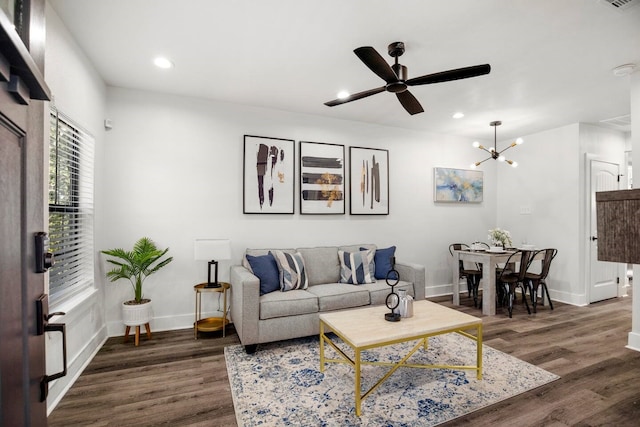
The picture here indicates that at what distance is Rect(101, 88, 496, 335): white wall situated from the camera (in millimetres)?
3467

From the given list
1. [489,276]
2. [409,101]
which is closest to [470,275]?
[489,276]

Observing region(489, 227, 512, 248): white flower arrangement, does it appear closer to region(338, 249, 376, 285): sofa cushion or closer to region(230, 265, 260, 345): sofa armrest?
region(338, 249, 376, 285): sofa cushion

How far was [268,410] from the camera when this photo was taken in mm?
2133

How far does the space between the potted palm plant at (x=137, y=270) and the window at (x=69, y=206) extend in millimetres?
254

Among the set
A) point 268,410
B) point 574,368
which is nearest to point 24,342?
point 268,410

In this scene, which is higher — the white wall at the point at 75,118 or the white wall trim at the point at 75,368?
the white wall at the point at 75,118

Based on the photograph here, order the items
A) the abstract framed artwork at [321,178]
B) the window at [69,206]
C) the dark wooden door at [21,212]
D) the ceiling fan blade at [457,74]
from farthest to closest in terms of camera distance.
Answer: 1. the abstract framed artwork at [321,178]
2. the window at [69,206]
3. the ceiling fan blade at [457,74]
4. the dark wooden door at [21,212]

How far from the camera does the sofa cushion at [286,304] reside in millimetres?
3055

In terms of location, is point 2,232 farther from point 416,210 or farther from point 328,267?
point 416,210

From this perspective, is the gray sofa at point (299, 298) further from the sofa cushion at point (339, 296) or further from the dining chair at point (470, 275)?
the dining chair at point (470, 275)

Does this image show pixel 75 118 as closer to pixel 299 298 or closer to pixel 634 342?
pixel 299 298

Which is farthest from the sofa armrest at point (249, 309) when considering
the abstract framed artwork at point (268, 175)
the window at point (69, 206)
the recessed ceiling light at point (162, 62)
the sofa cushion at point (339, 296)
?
the recessed ceiling light at point (162, 62)

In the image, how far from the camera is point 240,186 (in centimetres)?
396

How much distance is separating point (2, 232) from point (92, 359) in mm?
2843
